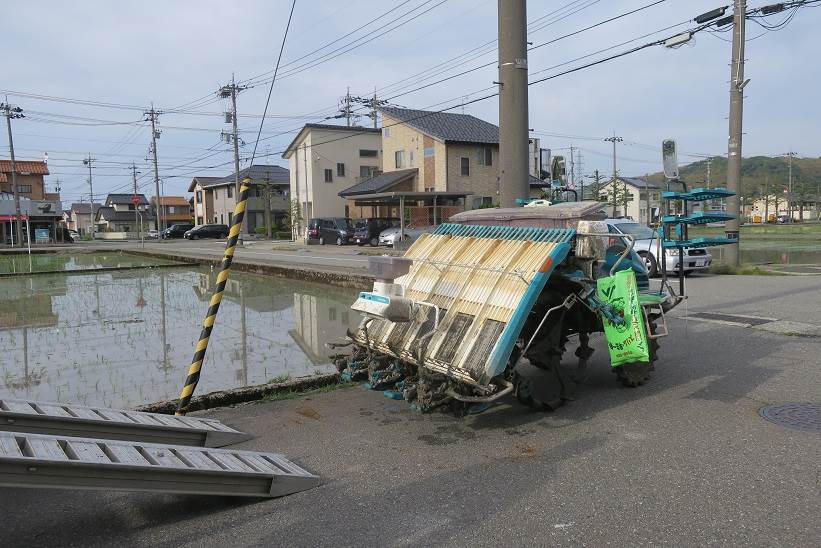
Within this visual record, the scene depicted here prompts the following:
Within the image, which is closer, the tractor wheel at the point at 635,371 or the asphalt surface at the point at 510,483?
the asphalt surface at the point at 510,483

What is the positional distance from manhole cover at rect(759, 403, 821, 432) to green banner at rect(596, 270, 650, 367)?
1.15 meters

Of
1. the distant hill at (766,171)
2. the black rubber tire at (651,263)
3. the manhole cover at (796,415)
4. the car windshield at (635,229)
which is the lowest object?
the manhole cover at (796,415)

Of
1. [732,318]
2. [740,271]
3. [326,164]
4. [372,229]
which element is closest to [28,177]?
[326,164]

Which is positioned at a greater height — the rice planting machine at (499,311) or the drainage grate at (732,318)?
the rice planting machine at (499,311)

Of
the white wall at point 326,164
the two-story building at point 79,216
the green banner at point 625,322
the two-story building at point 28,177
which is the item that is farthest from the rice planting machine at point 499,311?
the two-story building at point 79,216

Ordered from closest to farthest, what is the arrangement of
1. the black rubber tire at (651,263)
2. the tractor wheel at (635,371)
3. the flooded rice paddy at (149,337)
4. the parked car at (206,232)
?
the tractor wheel at (635,371) < the flooded rice paddy at (149,337) < the black rubber tire at (651,263) < the parked car at (206,232)

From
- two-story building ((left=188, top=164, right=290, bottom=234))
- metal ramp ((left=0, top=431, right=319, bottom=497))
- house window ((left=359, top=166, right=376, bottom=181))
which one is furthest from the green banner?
two-story building ((left=188, top=164, right=290, bottom=234))

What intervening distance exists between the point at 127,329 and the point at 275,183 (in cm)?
5329

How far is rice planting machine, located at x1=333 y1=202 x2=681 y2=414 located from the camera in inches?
180

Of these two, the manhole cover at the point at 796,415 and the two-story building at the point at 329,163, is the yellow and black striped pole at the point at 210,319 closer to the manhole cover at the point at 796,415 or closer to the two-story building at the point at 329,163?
the manhole cover at the point at 796,415

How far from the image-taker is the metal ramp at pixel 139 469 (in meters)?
3.10

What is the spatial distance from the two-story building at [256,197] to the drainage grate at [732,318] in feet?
163

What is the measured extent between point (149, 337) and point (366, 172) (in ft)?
126

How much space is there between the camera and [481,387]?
4.32 m
